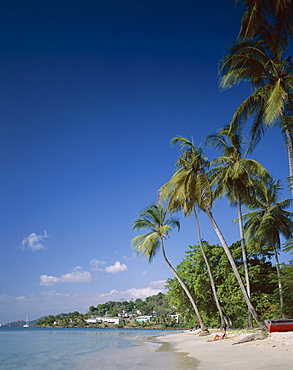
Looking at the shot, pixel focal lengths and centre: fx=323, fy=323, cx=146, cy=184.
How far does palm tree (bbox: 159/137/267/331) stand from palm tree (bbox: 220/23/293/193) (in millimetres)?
6755

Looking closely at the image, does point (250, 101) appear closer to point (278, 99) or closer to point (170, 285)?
point (278, 99)

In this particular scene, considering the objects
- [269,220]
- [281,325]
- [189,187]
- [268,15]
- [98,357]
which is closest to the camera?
[268,15]

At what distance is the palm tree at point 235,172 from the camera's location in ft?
62.7

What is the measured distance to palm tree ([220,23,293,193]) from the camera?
38.9ft

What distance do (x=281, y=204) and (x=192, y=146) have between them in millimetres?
7798

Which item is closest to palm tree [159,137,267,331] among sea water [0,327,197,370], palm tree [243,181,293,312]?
palm tree [243,181,293,312]

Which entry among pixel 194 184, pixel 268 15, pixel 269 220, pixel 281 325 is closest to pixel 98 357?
pixel 281 325

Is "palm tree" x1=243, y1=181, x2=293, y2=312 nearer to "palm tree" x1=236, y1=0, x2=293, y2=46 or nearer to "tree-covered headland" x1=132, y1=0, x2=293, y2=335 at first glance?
"tree-covered headland" x1=132, y1=0, x2=293, y2=335

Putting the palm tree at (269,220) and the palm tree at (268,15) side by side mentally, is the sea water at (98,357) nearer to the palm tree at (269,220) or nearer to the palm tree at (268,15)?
the palm tree at (269,220)

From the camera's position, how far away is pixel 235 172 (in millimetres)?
18859

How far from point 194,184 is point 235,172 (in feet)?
9.04

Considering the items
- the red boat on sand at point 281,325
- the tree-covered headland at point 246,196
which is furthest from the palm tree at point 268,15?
the red boat on sand at point 281,325

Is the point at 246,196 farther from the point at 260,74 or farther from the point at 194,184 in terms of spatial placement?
the point at 260,74

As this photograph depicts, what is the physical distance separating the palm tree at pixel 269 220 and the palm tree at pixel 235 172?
7.64 ft
